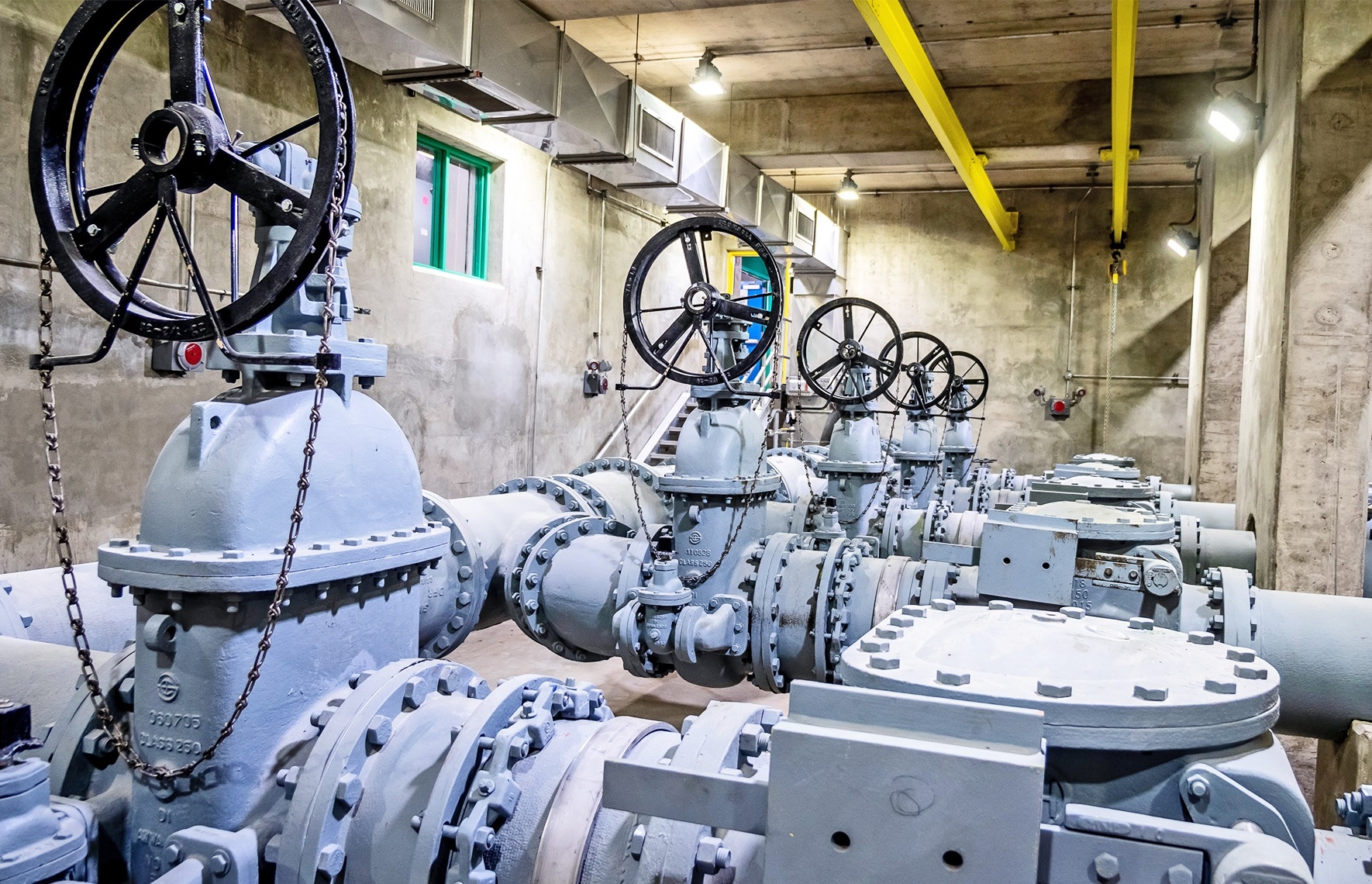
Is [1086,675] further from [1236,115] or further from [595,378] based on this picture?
[595,378]

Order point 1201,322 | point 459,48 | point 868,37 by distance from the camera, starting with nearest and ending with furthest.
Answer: point 459,48
point 868,37
point 1201,322

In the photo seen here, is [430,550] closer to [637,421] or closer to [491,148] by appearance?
[491,148]

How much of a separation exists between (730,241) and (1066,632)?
1052cm

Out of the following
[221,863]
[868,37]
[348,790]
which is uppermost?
[868,37]

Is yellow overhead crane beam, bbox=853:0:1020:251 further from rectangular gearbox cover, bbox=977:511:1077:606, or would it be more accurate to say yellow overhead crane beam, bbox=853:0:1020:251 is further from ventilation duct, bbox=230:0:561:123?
rectangular gearbox cover, bbox=977:511:1077:606

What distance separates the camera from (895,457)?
8.36 m

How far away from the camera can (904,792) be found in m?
0.92

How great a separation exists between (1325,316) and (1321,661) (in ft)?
6.52

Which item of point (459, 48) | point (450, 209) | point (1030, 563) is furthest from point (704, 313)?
point (450, 209)

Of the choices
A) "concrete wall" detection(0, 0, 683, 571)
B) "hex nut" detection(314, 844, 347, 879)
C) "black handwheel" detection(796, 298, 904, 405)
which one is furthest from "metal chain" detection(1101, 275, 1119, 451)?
"hex nut" detection(314, 844, 347, 879)

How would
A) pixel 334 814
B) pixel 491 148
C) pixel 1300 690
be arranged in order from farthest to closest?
pixel 491 148, pixel 1300 690, pixel 334 814

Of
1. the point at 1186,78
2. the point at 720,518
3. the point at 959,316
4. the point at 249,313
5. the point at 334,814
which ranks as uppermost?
the point at 1186,78

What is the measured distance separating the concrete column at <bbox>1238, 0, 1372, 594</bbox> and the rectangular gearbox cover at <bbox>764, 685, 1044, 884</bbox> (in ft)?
11.5

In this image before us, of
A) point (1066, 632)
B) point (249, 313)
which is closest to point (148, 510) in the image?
point (249, 313)
